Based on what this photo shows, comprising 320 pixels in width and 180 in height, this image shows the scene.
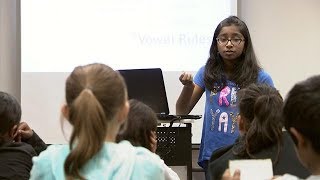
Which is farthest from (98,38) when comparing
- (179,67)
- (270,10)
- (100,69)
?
(100,69)

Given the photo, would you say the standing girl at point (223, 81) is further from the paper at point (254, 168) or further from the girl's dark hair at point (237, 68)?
the paper at point (254, 168)

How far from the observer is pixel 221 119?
2355 millimetres

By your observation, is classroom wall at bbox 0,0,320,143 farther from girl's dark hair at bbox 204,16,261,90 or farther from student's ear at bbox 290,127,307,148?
student's ear at bbox 290,127,307,148

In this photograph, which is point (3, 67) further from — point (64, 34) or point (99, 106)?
point (99, 106)

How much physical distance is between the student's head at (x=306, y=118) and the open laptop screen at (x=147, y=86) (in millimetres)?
1467

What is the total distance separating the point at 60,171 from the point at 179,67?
2759mm

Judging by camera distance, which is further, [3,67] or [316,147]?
[3,67]

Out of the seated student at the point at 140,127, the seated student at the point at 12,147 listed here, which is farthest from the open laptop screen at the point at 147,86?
the seated student at the point at 140,127

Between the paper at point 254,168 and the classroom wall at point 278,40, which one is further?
the classroom wall at point 278,40

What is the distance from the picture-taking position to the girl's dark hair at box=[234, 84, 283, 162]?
1.63 metres

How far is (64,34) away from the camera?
4027 millimetres

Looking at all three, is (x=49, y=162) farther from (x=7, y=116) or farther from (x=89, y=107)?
(x=7, y=116)

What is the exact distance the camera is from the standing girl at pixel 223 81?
2348 millimetres

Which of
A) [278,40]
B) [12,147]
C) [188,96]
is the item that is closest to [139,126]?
[12,147]
